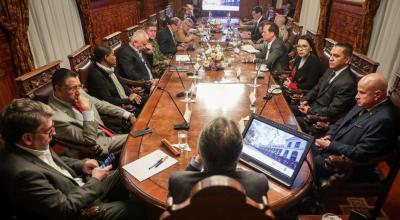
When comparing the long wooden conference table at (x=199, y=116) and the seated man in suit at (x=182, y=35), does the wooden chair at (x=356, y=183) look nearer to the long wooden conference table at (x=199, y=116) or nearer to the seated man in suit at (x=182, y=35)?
the long wooden conference table at (x=199, y=116)

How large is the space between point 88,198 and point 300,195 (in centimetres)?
106

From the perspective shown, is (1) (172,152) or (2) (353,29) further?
(2) (353,29)

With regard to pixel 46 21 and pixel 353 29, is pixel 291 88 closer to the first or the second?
pixel 353 29

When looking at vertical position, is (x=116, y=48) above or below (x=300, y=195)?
above

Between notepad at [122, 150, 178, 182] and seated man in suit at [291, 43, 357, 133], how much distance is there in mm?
1520

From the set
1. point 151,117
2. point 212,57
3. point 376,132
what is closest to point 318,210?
point 376,132

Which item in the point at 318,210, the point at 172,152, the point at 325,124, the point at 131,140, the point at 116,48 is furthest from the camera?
the point at 116,48

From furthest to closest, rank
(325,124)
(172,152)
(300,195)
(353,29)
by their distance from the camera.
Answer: (353,29) → (325,124) → (172,152) → (300,195)

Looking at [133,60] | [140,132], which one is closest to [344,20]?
[133,60]

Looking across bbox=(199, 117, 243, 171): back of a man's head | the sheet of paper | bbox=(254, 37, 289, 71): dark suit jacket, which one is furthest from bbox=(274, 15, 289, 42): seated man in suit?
bbox=(199, 117, 243, 171): back of a man's head

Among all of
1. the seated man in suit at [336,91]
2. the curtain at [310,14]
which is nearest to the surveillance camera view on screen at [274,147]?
the seated man in suit at [336,91]

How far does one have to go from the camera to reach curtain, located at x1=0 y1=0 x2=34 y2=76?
2.77 meters

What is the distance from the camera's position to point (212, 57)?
314cm

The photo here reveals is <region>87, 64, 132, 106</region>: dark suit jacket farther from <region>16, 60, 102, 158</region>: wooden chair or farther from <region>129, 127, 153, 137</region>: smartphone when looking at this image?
<region>129, 127, 153, 137</region>: smartphone
